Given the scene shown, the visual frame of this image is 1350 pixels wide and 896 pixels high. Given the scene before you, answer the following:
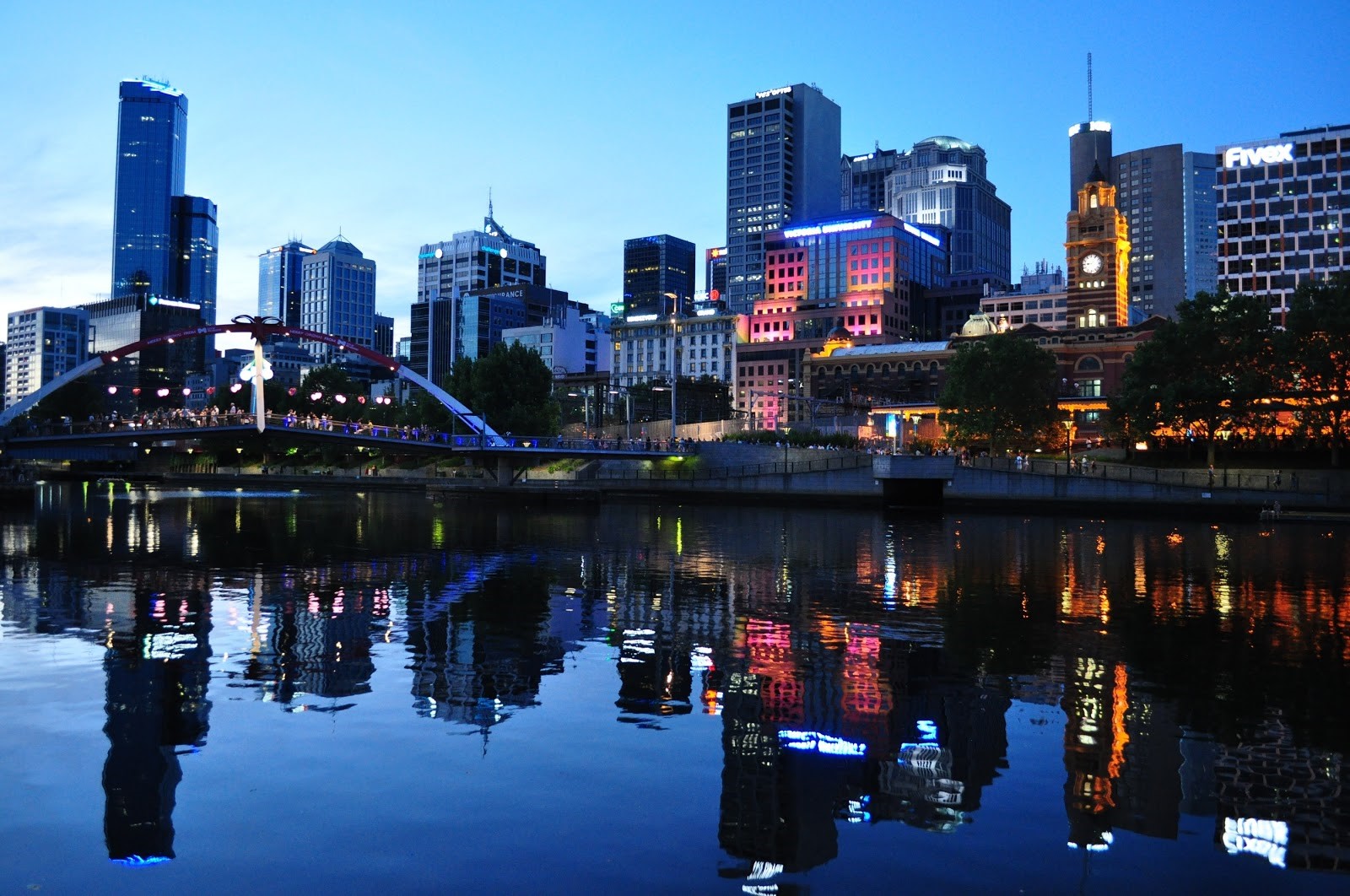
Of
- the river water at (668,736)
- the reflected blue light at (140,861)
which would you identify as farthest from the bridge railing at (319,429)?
the reflected blue light at (140,861)

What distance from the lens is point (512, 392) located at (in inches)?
4850

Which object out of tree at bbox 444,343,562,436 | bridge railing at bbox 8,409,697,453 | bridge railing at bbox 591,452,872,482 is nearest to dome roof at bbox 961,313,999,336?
tree at bbox 444,343,562,436

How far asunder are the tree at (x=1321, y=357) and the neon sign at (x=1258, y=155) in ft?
291

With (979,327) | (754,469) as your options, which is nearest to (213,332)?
(754,469)

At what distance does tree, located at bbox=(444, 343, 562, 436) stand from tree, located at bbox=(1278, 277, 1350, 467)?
7643cm

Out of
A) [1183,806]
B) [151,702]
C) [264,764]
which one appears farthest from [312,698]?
[1183,806]

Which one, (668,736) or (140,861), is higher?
(668,736)

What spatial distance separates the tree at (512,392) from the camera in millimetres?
119938

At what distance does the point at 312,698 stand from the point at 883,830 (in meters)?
9.34

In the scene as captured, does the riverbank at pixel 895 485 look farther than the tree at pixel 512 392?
No

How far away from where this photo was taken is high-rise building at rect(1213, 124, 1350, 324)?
151250mm

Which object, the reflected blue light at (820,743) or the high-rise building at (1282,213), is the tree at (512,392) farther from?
the reflected blue light at (820,743)

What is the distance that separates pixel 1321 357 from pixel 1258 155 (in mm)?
97263

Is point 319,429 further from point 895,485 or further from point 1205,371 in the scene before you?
point 1205,371
